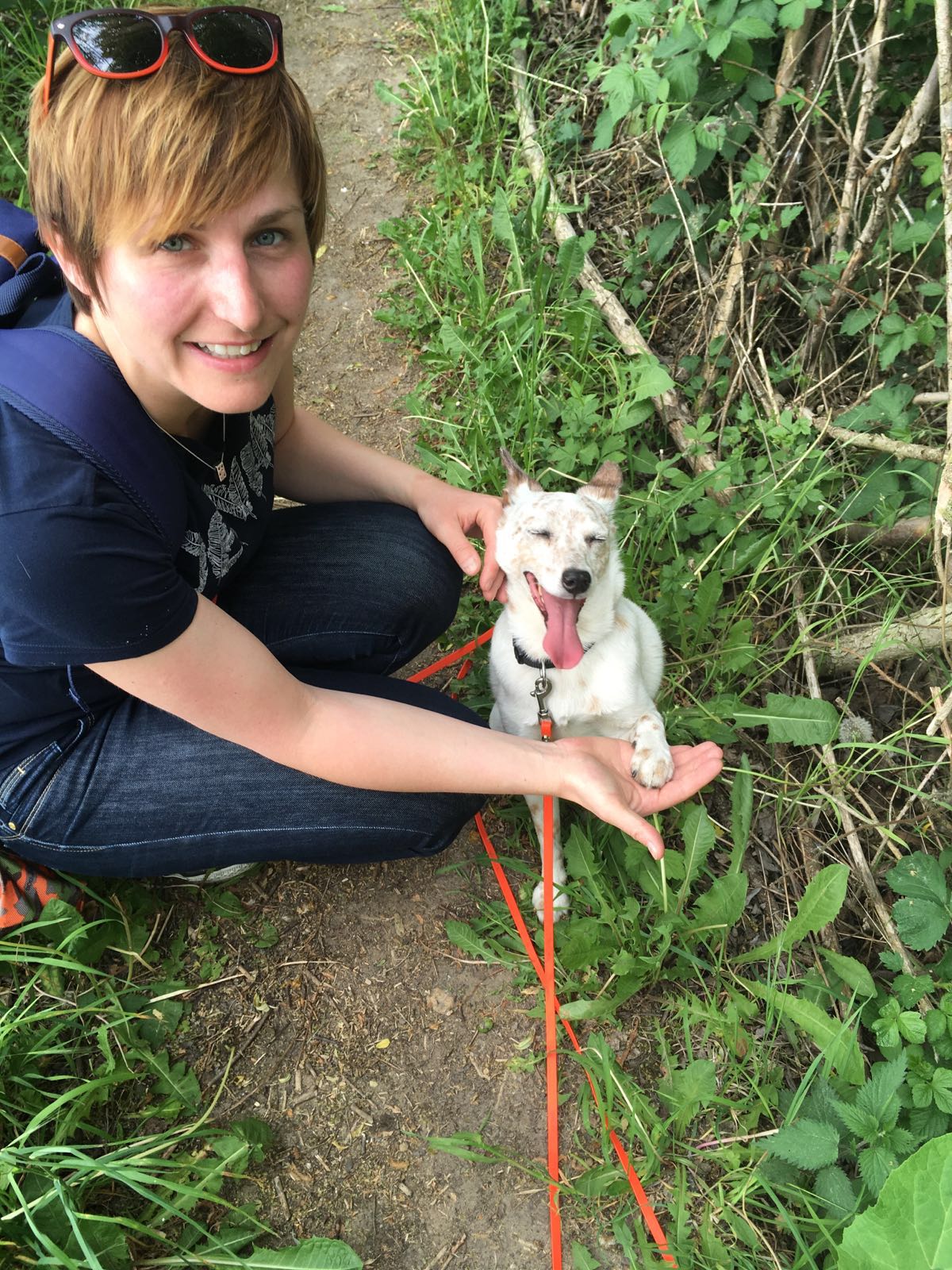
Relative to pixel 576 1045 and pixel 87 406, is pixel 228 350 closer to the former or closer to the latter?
pixel 87 406

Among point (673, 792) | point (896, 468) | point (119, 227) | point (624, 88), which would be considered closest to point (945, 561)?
point (896, 468)

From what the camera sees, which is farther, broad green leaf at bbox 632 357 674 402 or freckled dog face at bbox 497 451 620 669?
broad green leaf at bbox 632 357 674 402

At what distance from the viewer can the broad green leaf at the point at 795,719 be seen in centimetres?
233

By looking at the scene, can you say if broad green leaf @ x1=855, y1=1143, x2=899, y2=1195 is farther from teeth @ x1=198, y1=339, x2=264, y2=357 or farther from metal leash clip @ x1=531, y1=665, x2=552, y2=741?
teeth @ x1=198, y1=339, x2=264, y2=357

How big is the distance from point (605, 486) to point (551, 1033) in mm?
1539

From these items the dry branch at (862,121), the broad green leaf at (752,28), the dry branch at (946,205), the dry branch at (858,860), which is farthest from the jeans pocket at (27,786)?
the dry branch at (862,121)

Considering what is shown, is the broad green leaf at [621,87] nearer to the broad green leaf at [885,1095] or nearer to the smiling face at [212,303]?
the smiling face at [212,303]

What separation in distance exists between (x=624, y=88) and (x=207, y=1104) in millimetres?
3211

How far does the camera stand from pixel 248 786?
6.41 ft

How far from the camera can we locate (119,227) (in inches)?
52.0

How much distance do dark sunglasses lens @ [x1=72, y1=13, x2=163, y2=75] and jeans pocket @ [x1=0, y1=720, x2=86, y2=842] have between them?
54.6 inches

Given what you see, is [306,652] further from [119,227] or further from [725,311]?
[725,311]

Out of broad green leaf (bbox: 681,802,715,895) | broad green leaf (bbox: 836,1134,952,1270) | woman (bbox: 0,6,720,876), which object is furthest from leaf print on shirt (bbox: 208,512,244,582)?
broad green leaf (bbox: 836,1134,952,1270)

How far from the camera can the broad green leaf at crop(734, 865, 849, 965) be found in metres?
1.99
